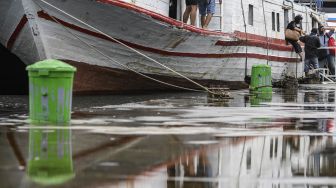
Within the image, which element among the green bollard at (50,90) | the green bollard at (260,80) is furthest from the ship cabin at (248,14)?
the green bollard at (50,90)

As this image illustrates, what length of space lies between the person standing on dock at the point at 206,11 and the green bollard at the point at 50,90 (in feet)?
30.4

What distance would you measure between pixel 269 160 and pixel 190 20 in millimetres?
12020

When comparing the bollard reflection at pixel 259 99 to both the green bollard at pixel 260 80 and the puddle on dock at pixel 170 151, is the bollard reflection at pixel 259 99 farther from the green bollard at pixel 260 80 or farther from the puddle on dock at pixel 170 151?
the puddle on dock at pixel 170 151

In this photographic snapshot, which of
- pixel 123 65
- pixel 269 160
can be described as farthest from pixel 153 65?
pixel 269 160

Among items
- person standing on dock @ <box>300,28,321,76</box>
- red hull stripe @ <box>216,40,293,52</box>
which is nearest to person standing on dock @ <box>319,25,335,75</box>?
person standing on dock @ <box>300,28,321,76</box>

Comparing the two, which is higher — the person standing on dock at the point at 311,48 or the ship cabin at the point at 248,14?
the ship cabin at the point at 248,14

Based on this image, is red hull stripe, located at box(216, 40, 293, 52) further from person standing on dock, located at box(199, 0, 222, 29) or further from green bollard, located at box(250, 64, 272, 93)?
green bollard, located at box(250, 64, 272, 93)

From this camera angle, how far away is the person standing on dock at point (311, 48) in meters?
24.5

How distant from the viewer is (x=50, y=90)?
26.3 feet

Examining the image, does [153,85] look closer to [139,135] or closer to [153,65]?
[153,65]

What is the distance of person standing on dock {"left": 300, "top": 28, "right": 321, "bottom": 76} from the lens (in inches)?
966

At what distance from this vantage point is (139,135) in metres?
6.69

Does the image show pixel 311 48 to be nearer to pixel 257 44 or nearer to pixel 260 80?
pixel 257 44

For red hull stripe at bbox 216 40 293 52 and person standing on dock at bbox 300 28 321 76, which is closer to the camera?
red hull stripe at bbox 216 40 293 52
